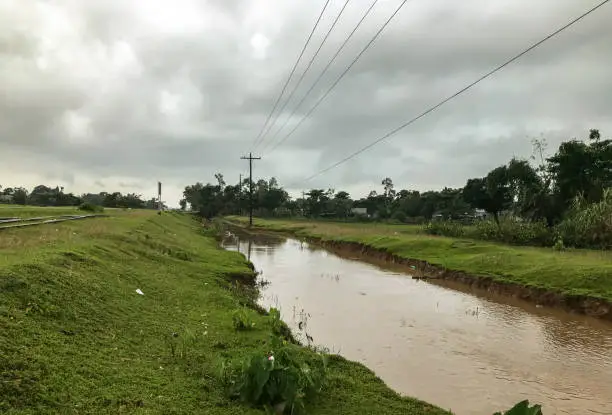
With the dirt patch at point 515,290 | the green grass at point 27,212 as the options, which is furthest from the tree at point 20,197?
the dirt patch at point 515,290

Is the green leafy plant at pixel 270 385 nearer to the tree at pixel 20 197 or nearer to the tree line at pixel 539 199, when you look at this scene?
the tree line at pixel 539 199

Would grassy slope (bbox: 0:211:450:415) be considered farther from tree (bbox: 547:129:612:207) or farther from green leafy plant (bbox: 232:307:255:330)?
tree (bbox: 547:129:612:207)

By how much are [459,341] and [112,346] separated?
9349 mm

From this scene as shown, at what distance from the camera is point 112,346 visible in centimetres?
768

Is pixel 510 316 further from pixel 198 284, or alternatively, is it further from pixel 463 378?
pixel 198 284

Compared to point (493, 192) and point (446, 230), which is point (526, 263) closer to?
point (446, 230)

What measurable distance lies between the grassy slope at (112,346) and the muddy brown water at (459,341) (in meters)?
2.06

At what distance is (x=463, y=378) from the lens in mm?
10406

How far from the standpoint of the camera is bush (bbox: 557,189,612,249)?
96.4 feet

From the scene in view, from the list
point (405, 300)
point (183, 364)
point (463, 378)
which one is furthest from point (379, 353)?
point (405, 300)

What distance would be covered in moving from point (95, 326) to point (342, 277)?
18.5m

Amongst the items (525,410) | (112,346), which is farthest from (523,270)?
(112,346)

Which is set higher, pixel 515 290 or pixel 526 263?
pixel 526 263

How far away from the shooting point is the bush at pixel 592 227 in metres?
29.4
